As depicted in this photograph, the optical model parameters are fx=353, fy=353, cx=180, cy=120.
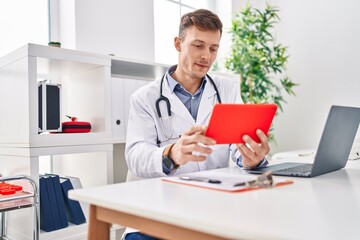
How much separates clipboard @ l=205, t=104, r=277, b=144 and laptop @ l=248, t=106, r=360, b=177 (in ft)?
0.56

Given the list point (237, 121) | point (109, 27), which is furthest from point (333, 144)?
point (109, 27)

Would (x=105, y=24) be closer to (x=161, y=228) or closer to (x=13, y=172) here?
(x=13, y=172)

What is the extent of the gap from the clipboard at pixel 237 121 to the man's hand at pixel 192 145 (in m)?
0.02

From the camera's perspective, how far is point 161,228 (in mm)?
682

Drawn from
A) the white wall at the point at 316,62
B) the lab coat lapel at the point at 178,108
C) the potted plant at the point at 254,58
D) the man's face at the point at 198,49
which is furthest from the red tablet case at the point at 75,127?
the white wall at the point at 316,62

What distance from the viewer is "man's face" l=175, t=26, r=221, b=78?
148cm

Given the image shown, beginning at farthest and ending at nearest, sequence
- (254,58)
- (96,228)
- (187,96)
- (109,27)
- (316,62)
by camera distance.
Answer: (316,62) < (254,58) < (109,27) < (187,96) < (96,228)

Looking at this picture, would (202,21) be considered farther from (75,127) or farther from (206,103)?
(75,127)

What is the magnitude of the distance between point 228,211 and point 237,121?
34cm

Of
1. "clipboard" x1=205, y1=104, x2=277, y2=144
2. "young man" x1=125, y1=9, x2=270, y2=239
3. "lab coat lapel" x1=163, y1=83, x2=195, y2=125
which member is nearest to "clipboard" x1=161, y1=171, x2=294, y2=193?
"clipboard" x1=205, y1=104, x2=277, y2=144

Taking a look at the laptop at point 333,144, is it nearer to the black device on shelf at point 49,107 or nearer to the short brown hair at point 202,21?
the short brown hair at point 202,21

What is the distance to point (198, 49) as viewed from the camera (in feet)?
4.92

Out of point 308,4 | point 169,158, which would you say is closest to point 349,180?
point 169,158

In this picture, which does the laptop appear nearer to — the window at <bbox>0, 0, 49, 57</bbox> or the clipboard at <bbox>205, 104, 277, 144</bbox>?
the clipboard at <bbox>205, 104, 277, 144</bbox>
